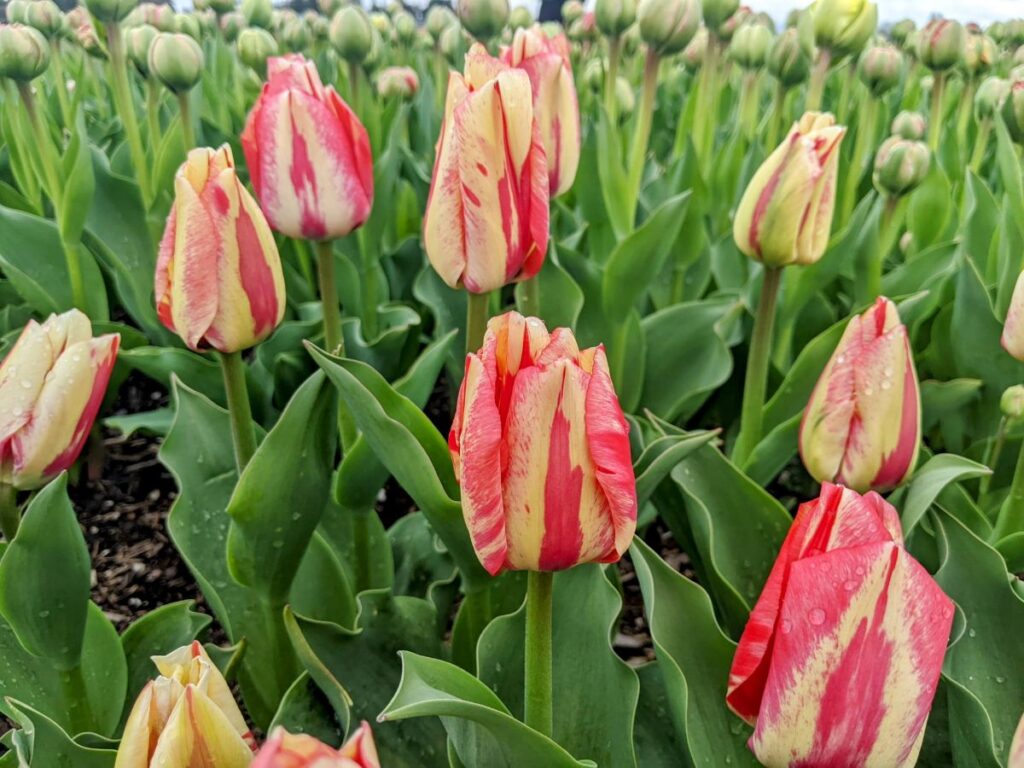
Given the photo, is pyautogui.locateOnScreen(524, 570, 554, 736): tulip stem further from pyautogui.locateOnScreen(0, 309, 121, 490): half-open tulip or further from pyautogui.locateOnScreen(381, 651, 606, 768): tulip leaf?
pyautogui.locateOnScreen(0, 309, 121, 490): half-open tulip

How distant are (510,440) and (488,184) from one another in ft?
0.95

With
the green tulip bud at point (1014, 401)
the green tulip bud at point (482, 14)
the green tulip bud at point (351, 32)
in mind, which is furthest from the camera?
the green tulip bud at point (351, 32)

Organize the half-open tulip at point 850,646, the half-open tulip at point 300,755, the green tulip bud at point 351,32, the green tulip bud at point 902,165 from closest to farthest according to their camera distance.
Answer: the half-open tulip at point 300,755
the half-open tulip at point 850,646
the green tulip bud at point 902,165
the green tulip bud at point 351,32

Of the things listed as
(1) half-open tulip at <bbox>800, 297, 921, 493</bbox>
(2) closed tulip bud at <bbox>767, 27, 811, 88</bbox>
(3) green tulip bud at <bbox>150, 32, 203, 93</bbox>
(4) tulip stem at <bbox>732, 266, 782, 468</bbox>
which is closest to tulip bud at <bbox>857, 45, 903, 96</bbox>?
(2) closed tulip bud at <bbox>767, 27, 811, 88</bbox>

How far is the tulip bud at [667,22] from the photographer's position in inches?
48.9

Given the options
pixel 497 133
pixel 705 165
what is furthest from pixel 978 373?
pixel 497 133

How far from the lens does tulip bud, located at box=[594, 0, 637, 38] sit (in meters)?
1.34

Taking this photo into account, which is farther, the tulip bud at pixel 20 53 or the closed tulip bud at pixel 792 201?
the tulip bud at pixel 20 53

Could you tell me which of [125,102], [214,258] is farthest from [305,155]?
[125,102]

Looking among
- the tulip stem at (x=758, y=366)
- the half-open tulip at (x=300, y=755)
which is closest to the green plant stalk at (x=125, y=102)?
the tulip stem at (x=758, y=366)

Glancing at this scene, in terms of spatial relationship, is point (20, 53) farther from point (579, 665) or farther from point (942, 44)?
point (942, 44)

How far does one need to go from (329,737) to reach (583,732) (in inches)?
8.3

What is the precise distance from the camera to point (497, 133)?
27.0 inches

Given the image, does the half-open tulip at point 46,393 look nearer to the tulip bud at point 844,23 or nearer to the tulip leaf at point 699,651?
the tulip leaf at point 699,651
